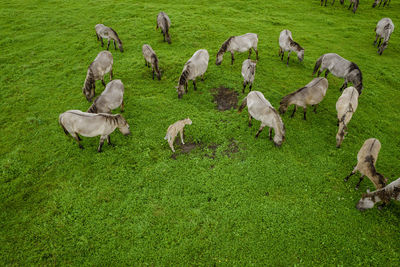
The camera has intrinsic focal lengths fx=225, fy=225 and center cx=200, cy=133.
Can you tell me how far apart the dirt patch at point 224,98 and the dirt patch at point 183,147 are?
257 cm

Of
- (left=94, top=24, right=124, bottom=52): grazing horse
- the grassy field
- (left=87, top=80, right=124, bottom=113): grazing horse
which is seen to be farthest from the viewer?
(left=94, top=24, right=124, bottom=52): grazing horse

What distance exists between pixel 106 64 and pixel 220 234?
946 centimetres

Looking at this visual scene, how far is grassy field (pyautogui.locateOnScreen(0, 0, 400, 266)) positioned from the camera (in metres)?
6.05

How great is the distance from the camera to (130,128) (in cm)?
944

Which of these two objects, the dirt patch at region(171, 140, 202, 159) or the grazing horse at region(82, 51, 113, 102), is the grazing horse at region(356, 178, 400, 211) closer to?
the dirt patch at region(171, 140, 202, 159)

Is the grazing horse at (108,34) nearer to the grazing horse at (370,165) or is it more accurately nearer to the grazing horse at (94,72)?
the grazing horse at (94,72)

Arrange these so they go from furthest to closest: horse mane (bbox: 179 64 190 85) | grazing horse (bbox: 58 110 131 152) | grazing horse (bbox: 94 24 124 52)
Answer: grazing horse (bbox: 94 24 124 52) < horse mane (bbox: 179 64 190 85) < grazing horse (bbox: 58 110 131 152)

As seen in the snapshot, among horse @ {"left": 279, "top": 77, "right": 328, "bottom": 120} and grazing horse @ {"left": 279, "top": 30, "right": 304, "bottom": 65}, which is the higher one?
grazing horse @ {"left": 279, "top": 30, "right": 304, "bottom": 65}

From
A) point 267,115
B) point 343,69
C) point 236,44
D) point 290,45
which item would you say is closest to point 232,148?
point 267,115

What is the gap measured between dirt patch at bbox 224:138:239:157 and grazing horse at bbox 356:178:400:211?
4161 mm

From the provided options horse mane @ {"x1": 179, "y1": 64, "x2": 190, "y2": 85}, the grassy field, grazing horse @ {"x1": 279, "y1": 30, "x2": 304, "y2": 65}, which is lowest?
the grassy field

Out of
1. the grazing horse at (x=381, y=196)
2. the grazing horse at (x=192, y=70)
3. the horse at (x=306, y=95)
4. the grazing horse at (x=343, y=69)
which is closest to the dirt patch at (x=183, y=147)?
the grazing horse at (x=192, y=70)

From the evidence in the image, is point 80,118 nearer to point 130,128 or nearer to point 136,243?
point 130,128

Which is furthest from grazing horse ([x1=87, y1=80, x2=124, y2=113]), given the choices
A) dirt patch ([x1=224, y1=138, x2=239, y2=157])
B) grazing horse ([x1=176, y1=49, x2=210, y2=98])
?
dirt patch ([x1=224, y1=138, x2=239, y2=157])
